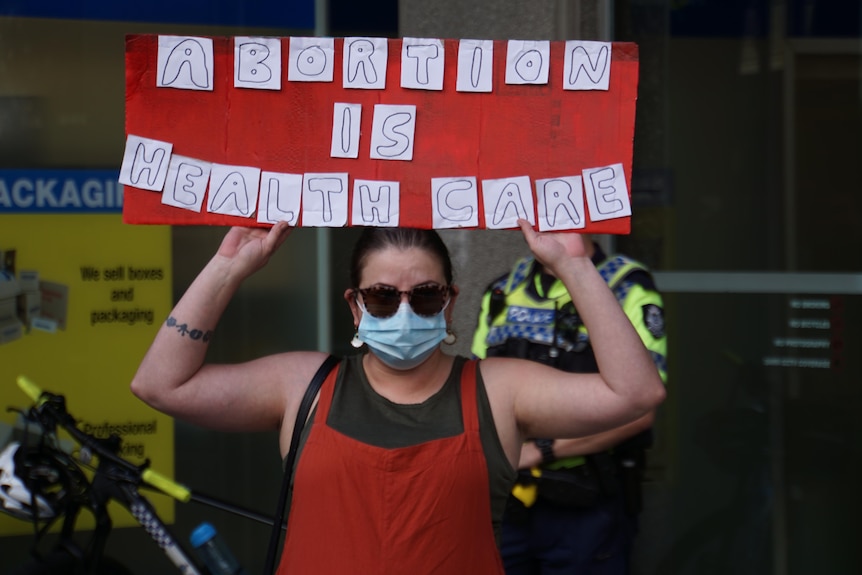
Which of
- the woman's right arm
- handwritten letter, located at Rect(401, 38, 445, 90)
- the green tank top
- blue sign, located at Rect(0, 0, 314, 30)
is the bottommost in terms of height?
the green tank top

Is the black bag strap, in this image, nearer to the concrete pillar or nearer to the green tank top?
the green tank top

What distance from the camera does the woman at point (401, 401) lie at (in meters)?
2.52

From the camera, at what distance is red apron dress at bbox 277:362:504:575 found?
2.50 m

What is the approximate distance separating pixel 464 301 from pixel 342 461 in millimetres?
2735

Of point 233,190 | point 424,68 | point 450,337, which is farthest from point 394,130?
point 450,337

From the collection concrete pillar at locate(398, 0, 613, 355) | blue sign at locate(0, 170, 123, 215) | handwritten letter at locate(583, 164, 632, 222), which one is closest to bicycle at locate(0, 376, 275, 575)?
blue sign at locate(0, 170, 123, 215)

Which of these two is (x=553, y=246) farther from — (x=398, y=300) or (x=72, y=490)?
(x=72, y=490)

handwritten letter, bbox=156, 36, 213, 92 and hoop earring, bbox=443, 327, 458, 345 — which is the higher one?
handwritten letter, bbox=156, 36, 213, 92

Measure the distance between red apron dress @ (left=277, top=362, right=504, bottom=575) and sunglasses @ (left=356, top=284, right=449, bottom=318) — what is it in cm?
28

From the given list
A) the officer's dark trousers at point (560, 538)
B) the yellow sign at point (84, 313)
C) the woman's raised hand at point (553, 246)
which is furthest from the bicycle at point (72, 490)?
the woman's raised hand at point (553, 246)

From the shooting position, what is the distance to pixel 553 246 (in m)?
2.69

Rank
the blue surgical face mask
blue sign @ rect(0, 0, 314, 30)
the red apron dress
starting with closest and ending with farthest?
the red apron dress
the blue surgical face mask
blue sign @ rect(0, 0, 314, 30)

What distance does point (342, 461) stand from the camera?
8.35ft

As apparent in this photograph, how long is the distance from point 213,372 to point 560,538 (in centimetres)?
146
